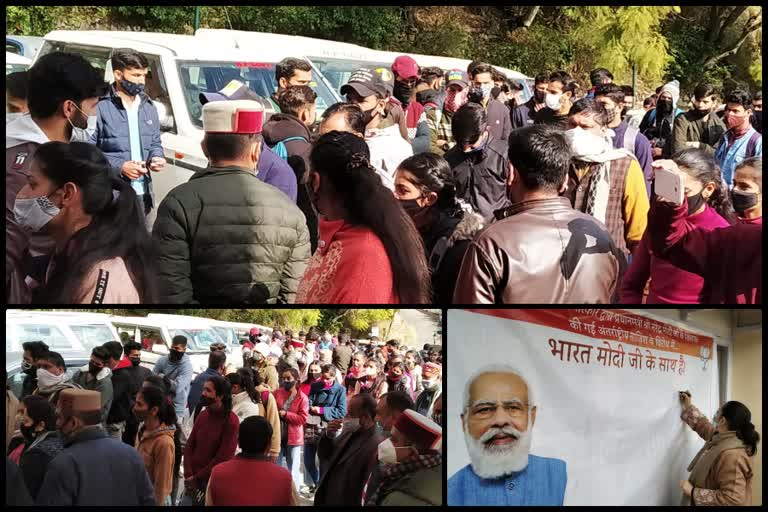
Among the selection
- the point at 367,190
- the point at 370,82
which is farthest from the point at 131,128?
the point at 367,190

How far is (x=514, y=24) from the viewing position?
17.6 feet

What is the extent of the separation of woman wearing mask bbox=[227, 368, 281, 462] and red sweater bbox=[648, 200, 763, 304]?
1.93 m

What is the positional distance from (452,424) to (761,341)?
1.64 m

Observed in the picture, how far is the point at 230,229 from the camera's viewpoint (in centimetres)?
475

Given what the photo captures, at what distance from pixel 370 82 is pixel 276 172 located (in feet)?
2.25

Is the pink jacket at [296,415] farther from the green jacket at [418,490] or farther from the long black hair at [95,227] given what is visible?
the long black hair at [95,227]

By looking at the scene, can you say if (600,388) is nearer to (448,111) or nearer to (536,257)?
(536,257)

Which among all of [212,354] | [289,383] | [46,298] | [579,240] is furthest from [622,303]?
[46,298]

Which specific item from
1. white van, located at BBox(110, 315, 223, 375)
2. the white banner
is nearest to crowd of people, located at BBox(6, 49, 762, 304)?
white van, located at BBox(110, 315, 223, 375)

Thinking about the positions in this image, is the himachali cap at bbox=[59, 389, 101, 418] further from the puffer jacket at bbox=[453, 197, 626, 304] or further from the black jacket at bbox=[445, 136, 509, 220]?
the black jacket at bbox=[445, 136, 509, 220]

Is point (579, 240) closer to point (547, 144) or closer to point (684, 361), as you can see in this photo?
point (547, 144)

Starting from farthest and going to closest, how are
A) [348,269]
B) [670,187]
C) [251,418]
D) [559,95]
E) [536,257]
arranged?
[559,95] → [251,418] → [348,269] → [670,187] → [536,257]

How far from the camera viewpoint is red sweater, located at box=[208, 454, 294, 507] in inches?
190

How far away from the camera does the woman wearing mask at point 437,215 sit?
15.0ft
